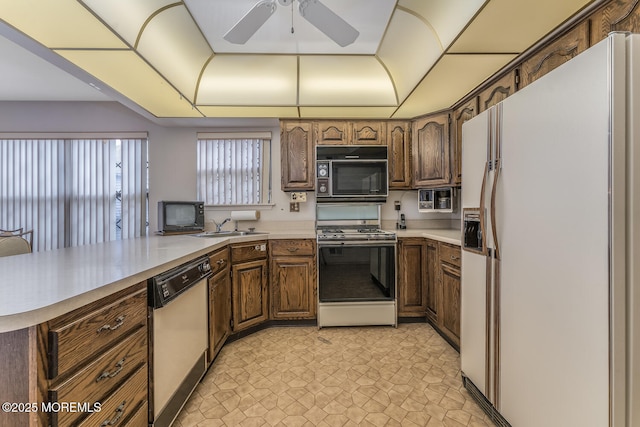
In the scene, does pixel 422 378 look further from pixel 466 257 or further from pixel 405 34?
pixel 405 34

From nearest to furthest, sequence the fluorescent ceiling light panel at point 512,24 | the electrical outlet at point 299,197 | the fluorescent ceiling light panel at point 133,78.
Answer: the fluorescent ceiling light panel at point 512,24, the fluorescent ceiling light panel at point 133,78, the electrical outlet at point 299,197

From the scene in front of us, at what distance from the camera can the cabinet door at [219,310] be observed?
6.32ft

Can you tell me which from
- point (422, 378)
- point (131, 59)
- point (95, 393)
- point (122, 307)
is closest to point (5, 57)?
point (131, 59)

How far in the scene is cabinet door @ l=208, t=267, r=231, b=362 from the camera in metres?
1.93

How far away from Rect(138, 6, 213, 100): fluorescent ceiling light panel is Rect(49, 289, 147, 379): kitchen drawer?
1739 millimetres

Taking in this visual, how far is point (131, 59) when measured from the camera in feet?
6.14

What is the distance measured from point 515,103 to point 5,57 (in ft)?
13.3

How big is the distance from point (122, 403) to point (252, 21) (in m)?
2.01

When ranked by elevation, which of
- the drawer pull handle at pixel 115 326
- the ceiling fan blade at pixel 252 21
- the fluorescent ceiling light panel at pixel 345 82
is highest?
the fluorescent ceiling light panel at pixel 345 82

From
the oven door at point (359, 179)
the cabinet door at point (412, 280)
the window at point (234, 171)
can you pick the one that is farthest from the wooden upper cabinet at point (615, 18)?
the window at point (234, 171)

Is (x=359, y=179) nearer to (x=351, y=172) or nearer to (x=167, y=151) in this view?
(x=351, y=172)

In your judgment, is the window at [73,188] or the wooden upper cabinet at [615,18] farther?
the window at [73,188]

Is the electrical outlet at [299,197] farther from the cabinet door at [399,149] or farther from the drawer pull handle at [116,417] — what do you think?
the drawer pull handle at [116,417]

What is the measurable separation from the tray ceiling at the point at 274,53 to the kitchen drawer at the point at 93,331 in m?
1.59
